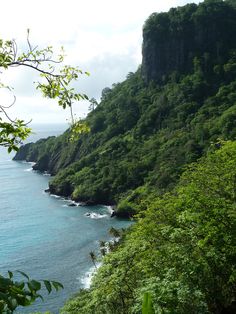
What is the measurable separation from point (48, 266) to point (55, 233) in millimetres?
22372

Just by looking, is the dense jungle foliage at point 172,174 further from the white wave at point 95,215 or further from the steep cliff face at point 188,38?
the white wave at point 95,215

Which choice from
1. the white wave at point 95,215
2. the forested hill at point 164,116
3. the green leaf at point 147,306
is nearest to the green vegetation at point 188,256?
the green leaf at point 147,306

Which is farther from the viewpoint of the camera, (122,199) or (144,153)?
(144,153)

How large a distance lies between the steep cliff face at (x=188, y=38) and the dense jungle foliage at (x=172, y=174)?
1.43 feet

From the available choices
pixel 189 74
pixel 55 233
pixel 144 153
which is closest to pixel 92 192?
pixel 144 153

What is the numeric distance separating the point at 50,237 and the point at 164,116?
294ft

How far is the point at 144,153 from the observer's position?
15562 centimetres

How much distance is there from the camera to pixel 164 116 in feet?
572

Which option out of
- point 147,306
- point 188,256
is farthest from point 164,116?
point 147,306

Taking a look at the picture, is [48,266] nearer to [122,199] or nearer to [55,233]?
[55,233]

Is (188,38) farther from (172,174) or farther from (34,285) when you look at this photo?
(34,285)

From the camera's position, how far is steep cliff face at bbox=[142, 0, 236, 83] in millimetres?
183125

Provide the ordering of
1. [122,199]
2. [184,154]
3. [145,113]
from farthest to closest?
[145,113]
[184,154]
[122,199]

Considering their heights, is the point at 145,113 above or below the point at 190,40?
below
